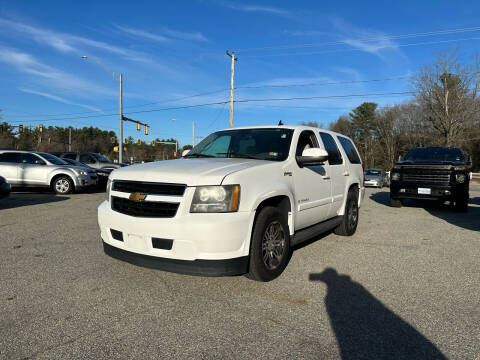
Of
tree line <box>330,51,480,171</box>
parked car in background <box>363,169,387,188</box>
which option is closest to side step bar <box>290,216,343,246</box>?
parked car in background <box>363,169,387,188</box>

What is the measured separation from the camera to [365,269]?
13.9ft

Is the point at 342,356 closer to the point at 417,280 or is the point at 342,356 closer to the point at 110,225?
the point at 417,280

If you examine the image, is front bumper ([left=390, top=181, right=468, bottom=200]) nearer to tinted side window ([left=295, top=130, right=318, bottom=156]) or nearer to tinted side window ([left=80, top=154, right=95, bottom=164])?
tinted side window ([left=295, top=130, right=318, bottom=156])

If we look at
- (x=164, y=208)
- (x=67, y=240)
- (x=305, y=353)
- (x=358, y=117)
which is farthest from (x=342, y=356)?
(x=358, y=117)

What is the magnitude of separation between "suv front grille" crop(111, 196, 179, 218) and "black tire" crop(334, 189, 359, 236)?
358 centimetres

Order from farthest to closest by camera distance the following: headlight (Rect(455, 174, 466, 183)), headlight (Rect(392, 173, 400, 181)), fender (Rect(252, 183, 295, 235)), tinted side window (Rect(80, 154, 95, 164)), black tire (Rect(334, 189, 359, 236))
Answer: tinted side window (Rect(80, 154, 95, 164)) < headlight (Rect(392, 173, 400, 181)) < headlight (Rect(455, 174, 466, 183)) < black tire (Rect(334, 189, 359, 236)) < fender (Rect(252, 183, 295, 235))

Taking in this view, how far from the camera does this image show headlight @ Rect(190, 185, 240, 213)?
3.06 m

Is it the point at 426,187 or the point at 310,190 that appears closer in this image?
the point at 310,190

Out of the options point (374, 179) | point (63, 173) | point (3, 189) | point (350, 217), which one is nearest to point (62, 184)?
point (63, 173)

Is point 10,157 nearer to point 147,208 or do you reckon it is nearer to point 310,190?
point 147,208

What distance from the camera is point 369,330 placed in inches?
106

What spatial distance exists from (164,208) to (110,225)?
2.47 ft

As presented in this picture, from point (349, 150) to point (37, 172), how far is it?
10.9 meters

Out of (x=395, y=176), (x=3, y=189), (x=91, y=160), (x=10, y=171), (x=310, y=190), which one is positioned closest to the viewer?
(x=310, y=190)
